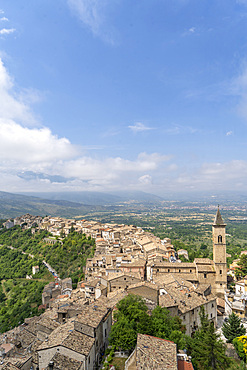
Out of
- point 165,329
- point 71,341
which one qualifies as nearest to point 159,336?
point 165,329

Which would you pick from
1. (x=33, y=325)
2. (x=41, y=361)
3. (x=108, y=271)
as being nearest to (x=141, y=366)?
(x=41, y=361)

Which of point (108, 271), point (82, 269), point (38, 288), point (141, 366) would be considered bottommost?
point (38, 288)

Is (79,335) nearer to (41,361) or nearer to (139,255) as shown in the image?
(41,361)

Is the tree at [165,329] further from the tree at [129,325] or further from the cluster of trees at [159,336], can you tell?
the tree at [129,325]

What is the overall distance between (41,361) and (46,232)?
243 feet

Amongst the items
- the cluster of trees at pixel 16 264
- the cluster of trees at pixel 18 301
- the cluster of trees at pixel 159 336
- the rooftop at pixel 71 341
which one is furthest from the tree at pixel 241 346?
the cluster of trees at pixel 16 264

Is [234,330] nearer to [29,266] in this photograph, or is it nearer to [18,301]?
[18,301]

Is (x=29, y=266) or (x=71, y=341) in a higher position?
(x=71, y=341)

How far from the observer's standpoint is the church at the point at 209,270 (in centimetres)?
3516

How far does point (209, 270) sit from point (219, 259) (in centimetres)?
220

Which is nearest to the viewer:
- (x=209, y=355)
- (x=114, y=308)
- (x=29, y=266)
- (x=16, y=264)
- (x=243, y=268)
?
(x=209, y=355)

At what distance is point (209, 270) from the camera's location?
3581cm

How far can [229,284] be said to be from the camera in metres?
38.6

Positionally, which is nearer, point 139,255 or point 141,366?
point 141,366
